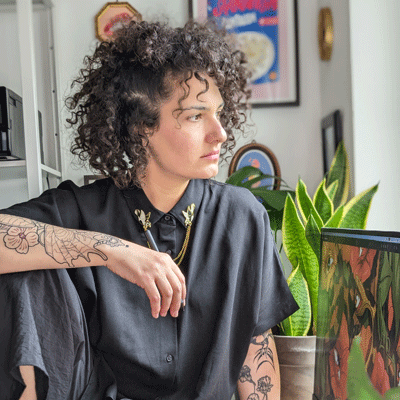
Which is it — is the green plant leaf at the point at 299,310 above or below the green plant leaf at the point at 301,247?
below

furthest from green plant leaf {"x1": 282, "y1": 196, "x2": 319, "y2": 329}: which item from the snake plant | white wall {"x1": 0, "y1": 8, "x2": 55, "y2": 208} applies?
white wall {"x1": 0, "y1": 8, "x2": 55, "y2": 208}

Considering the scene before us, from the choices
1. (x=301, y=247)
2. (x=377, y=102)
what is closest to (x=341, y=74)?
(x=377, y=102)

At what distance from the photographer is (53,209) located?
112 cm

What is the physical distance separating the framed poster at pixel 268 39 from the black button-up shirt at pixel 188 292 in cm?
105

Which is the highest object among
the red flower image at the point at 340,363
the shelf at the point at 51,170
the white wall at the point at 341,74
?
the white wall at the point at 341,74

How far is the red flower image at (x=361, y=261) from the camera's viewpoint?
621mm

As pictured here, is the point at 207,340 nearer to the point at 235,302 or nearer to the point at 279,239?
the point at 235,302

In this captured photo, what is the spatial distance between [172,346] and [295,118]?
140cm

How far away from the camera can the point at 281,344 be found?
1312 millimetres

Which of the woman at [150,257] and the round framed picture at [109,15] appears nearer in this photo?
the woman at [150,257]

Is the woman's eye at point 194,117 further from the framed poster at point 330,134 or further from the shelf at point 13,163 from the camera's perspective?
the framed poster at point 330,134

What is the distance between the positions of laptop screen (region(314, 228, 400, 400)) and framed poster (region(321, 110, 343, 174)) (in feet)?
3.48

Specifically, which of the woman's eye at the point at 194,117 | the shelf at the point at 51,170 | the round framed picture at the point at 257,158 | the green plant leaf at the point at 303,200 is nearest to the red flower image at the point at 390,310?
the woman's eye at the point at 194,117

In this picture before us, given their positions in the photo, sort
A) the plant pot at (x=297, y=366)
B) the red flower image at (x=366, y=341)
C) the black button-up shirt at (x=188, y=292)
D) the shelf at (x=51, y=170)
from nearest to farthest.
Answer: the red flower image at (x=366, y=341) → the black button-up shirt at (x=188, y=292) → the plant pot at (x=297, y=366) → the shelf at (x=51, y=170)
